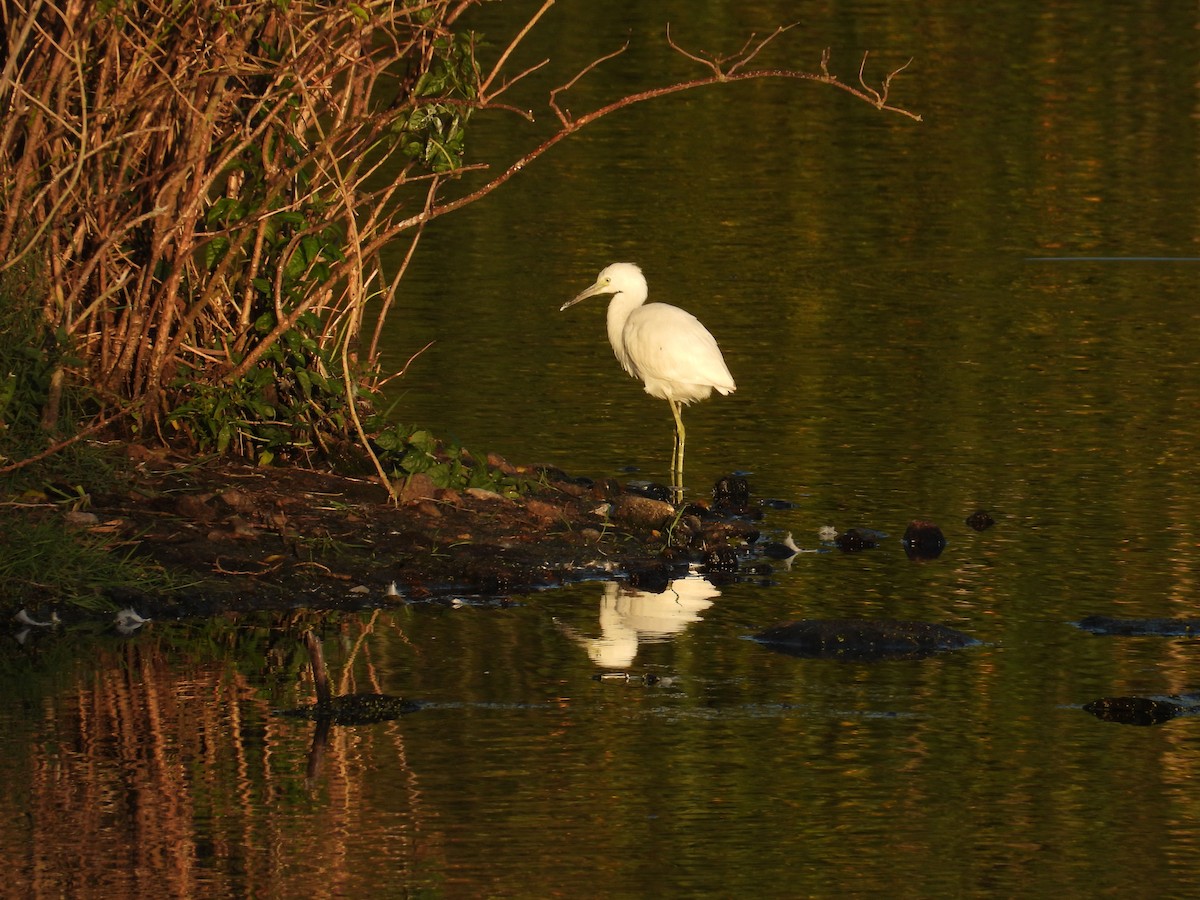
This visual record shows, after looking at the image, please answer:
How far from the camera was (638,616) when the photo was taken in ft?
31.3

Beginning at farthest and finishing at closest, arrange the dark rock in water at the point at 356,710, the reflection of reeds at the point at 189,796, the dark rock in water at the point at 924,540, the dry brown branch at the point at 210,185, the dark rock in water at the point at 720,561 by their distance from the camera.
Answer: the dark rock in water at the point at 924,540 < the dark rock in water at the point at 720,561 < the dry brown branch at the point at 210,185 < the dark rock in water at the point at 356,710 < the reflection of reeds at the point at 189,796

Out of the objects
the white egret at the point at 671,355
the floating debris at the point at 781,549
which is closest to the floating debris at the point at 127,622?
the floating debris at the point at 781,549

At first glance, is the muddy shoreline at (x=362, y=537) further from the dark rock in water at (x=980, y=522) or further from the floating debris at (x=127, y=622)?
the dark rock in water at (x=980, y=522)

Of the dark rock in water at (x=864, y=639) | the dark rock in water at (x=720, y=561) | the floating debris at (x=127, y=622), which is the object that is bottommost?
the dark rock in water at (x=864, y=639)

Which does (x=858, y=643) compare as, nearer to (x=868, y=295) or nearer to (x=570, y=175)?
(x=868, y=295)

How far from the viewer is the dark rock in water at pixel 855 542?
10609mm

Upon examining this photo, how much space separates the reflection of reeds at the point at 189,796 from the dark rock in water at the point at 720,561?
6.90ft

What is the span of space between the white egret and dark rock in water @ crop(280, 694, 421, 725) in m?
3.93

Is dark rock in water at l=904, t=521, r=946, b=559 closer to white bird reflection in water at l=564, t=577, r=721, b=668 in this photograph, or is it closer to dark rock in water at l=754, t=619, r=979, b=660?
white bird reflection in water at l=564, t=577, r=721, b=668

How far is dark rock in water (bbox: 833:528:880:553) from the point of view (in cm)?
1061

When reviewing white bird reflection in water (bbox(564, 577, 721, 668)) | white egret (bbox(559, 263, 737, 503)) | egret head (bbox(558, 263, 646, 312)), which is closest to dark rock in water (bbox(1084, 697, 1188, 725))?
white bird reflection in water (bbox(564, 577, 721, 668))

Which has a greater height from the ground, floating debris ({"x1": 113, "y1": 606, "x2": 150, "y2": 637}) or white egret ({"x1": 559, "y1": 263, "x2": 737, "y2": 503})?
white egret ({"x1": 559, "y1": 263, "x2": 737, "y2": 503})

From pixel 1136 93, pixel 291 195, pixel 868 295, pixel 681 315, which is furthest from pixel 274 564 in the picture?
pixel 1136 93

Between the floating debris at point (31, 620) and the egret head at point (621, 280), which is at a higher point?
the egret head at point (621, 280)
